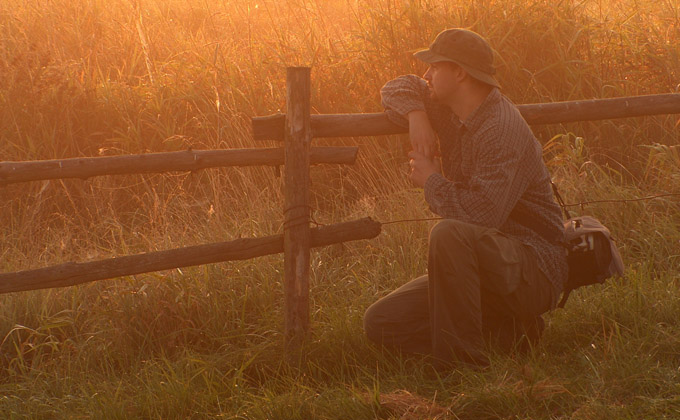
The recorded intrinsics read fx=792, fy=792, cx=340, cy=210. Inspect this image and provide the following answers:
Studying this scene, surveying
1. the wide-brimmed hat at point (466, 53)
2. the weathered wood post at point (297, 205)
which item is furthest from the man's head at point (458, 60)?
the weathered wood post at point (297, 205)

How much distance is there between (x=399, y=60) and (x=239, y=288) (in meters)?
2.65

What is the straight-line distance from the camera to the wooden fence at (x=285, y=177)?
12.3ft

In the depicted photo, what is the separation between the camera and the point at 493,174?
11.2ft

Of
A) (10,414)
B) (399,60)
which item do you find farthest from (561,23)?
(10,414)

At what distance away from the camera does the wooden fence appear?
3.75 m

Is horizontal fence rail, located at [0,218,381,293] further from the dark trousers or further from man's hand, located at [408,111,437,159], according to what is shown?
the dark trousers

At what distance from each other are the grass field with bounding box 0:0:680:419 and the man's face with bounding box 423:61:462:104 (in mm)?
1232

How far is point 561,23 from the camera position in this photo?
6418 millimetres

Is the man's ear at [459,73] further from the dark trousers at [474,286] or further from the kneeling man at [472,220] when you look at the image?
the dark trousers at [474,286]

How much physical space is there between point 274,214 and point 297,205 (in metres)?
1.56

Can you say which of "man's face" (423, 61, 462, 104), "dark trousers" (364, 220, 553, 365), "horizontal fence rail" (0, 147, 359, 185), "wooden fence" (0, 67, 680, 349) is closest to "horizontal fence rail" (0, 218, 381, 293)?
"wooden fence" (0, 67, 680, 349)

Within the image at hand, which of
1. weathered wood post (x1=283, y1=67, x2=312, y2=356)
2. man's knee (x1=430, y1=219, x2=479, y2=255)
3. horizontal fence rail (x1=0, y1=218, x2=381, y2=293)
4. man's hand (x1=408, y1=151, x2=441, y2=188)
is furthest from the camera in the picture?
weathered wood post (x1=283, y1=67, x2=312, y2=356)

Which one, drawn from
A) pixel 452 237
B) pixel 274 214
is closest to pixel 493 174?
pixel 452 237

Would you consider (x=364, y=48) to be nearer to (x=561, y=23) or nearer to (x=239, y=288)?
(x=561, y=23)
